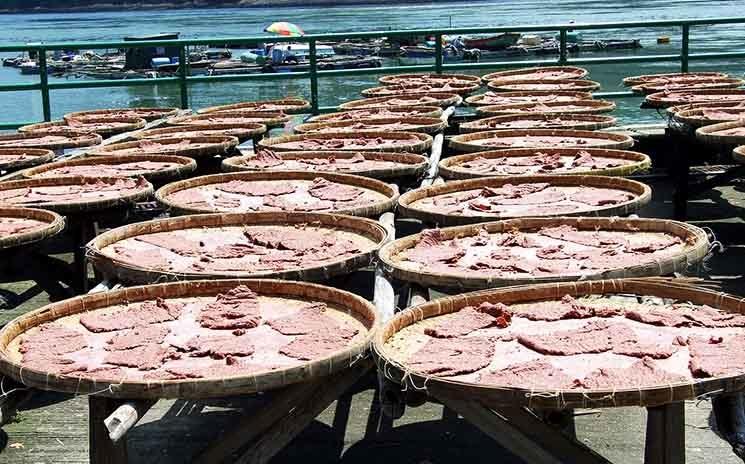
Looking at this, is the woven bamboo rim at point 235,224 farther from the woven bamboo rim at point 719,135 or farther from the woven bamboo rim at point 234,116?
the woven bamboo rim at point 234,116

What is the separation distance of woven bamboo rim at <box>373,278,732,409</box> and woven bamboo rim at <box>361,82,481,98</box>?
656 centimetres

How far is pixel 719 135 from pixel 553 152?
120 cm

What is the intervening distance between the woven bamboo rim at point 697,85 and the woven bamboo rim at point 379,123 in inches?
109

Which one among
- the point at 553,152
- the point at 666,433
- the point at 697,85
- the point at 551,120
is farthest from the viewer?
the point at 697,85

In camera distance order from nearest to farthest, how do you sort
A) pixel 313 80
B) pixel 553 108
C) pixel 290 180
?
pixel 290 180, pixel 553 108, pixel 313 80

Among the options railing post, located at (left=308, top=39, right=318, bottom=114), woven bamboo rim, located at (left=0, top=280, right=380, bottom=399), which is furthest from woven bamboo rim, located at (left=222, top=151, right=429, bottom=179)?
railing post, located at (left=308, top=39, right=318, bottom=114)

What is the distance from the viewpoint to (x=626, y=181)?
17.6ft

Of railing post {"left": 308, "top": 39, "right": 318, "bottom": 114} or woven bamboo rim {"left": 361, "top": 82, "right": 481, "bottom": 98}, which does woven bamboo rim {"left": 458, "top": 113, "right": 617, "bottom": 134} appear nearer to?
woven bamboo rim {"left": 361, "top": 82, "right": 481, "bottom": 98}

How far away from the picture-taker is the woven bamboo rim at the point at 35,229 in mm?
4793

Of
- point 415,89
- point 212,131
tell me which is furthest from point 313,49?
point 212,131

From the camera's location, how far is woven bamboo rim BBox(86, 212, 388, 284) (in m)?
4.05

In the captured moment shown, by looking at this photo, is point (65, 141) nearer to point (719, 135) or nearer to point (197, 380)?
point (719, 135)

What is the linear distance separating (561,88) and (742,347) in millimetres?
7466

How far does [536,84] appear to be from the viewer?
35.2 ft
